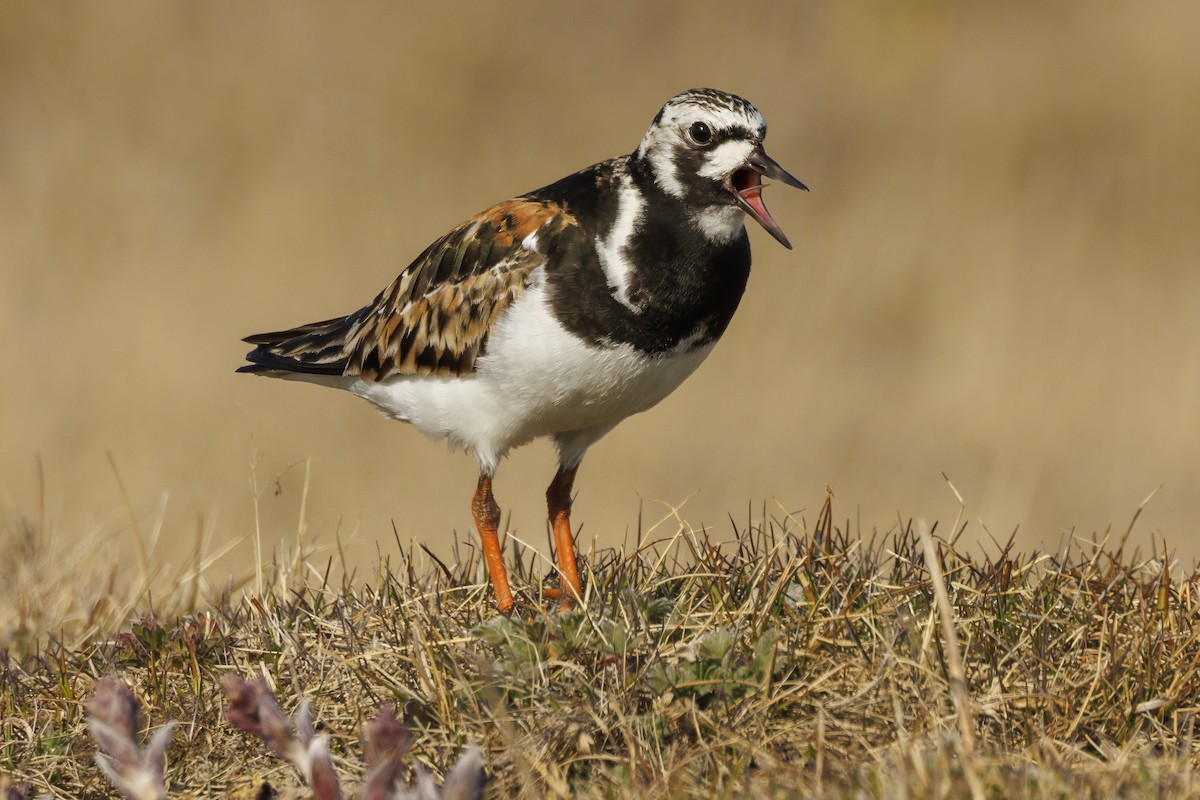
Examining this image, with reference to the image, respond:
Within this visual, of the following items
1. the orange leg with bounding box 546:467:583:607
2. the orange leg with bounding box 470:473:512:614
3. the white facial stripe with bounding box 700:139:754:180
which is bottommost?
the orange leg with bounding box 470:473:512:614

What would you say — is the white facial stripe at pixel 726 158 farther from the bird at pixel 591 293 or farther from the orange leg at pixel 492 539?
the orange leg at pixel 492 539

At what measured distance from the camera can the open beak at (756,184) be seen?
15.9ft

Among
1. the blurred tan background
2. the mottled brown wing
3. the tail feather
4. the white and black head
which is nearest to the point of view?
the white and black head

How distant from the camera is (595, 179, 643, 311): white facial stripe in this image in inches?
190

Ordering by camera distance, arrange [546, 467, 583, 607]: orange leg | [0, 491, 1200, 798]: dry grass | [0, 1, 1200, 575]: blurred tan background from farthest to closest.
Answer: [0, 1, 1200, 575]: blurred tan background < [546, 467, 583, 607]: orange leg < [0, 491, 1200, 798]: dry grass

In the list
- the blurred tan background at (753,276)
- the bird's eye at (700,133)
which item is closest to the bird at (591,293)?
the bird's eye at (700,133)

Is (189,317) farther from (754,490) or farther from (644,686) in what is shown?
(644,686)

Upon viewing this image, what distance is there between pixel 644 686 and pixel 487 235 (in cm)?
216

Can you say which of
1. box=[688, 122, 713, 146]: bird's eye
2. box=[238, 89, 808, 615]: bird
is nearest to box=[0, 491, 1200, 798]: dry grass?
box=[238, 89, 808, 615]: bird

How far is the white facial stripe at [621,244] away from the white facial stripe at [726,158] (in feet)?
0.88

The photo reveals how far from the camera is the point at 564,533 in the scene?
5.28 metres

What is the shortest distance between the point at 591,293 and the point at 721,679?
1.63 meters

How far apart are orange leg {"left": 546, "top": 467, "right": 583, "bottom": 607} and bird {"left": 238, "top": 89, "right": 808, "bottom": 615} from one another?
14mm

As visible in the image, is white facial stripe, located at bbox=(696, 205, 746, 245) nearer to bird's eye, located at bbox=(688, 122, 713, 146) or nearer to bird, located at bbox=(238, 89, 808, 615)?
bird, located at bbox=(238, 89, 808, 615)
